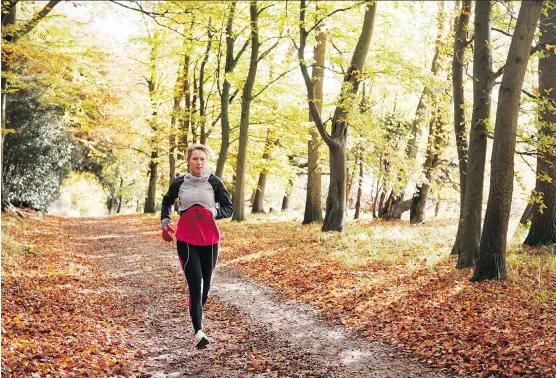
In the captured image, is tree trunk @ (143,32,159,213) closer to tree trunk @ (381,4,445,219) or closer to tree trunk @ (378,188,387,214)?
tree trunk @ (378,188,387,214)

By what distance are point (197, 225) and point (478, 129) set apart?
6.57 m

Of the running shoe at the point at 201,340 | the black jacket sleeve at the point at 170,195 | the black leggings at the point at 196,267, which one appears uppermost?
the black jacket sleeve at the point at 170,195

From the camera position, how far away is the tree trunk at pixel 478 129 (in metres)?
9.58

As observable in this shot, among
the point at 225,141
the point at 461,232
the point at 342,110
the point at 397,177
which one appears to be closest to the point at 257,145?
the point at 225,141

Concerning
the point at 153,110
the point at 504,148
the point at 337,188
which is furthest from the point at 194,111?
the point at 504,148

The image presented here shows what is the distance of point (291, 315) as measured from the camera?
305 inches

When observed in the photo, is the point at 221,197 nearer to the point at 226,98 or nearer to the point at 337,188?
the point at 337,188

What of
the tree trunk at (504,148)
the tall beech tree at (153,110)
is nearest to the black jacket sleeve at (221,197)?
the tree trunk at (504,148)

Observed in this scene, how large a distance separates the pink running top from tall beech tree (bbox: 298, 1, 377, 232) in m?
9.06

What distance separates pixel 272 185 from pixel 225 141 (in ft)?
36.9

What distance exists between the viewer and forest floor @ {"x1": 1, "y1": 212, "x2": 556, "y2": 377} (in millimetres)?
5438

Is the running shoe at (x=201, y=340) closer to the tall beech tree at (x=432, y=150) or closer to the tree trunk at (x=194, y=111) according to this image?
the tall beech tree at (x=432, y=150)

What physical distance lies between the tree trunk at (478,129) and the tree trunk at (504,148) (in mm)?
1212

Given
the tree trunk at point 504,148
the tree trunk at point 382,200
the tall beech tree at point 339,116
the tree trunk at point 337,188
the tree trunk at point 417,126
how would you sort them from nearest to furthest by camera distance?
the tree trunk at point 504,148
the tall beech tree at point 339,116
the tree trunk at point 337,188
the tree trunk at point 417,126
the tree trunk at point 382,200
